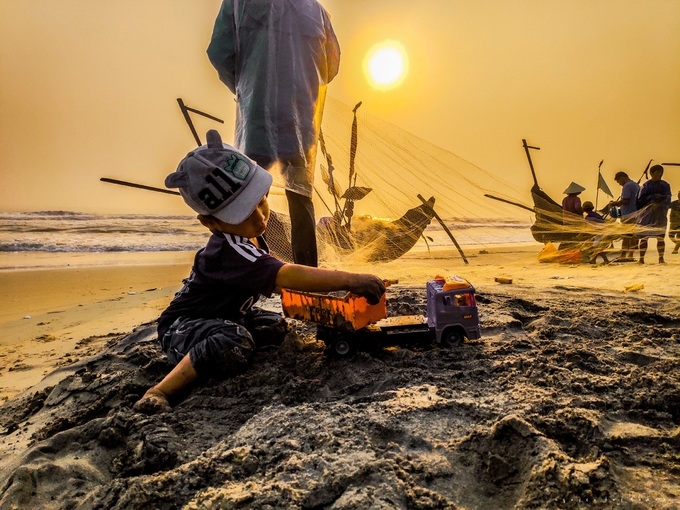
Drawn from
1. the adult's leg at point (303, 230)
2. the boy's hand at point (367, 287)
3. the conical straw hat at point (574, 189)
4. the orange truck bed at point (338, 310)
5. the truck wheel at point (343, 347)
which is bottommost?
the truck wheel at point (343, 347)

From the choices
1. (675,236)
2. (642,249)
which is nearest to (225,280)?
(642,249)

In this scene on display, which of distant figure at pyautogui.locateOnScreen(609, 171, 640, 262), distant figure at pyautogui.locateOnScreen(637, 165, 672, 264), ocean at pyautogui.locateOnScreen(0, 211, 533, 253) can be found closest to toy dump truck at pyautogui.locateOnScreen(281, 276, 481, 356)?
ocean at pyautogui.locateOnScreen(0, 211, 533, 253)

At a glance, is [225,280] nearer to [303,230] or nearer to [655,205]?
[303,230]

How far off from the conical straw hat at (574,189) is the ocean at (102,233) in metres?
1.01

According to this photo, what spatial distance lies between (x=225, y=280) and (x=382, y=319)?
705mm

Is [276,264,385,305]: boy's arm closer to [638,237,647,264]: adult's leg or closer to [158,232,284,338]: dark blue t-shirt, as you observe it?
[158,232,284,338]: dark blue t-shirt

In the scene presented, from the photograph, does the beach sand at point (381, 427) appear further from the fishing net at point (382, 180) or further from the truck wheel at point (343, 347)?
the fishing net at point (382, 180)

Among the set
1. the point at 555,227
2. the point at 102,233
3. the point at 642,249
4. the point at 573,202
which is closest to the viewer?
the point at 555,227

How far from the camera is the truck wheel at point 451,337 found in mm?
1912

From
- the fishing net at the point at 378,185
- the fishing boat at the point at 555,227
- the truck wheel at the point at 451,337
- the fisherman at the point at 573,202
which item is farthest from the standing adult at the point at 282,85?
the fisherman at the point at 573,202

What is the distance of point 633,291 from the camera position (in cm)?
354

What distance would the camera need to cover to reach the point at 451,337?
1.91 meters

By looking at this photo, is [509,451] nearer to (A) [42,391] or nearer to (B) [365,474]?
(B) [365,474]

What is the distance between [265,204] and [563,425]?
1303 millimetres
